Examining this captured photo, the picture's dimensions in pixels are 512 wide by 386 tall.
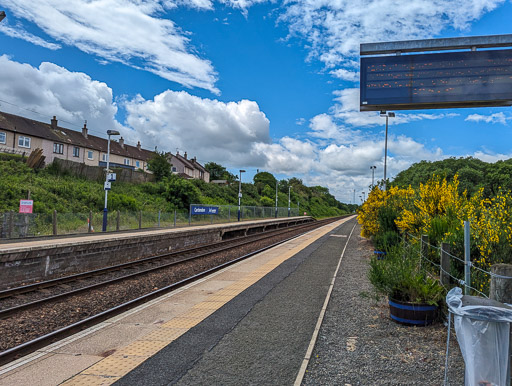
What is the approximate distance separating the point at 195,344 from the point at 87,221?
68.7 ft

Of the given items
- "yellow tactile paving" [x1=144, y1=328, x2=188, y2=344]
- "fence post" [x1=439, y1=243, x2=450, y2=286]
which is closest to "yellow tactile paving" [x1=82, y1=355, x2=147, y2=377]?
"yellow tactile paving" [x1=144, y1=328, x2=188, y2=344]

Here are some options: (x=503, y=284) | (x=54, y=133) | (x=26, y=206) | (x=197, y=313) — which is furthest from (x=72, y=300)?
(x=54, y=133)

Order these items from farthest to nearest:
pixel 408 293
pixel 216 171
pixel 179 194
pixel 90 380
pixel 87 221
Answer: pixel 216 171 < pixel 179 194 < pixel 87 221 < pixel 408 293 < pixel 90 380

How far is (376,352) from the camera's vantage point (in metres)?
5.05

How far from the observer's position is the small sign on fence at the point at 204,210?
1349 inches

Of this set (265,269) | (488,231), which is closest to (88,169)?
(265,269)

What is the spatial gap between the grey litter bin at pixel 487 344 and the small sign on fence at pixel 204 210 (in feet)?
103

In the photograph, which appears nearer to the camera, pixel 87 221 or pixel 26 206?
pixel 26 206

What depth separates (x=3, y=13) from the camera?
799 centimetres

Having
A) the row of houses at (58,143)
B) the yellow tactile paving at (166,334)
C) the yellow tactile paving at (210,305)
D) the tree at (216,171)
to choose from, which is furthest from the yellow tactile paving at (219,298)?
the tree at (216,171)

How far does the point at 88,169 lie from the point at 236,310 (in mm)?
37821

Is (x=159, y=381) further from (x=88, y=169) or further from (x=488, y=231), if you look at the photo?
(x=88, y=169)

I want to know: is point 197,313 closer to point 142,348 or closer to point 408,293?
point 142,348

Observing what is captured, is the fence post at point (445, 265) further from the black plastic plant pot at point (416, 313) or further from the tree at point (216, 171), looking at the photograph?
the tree at point (216, 171)
